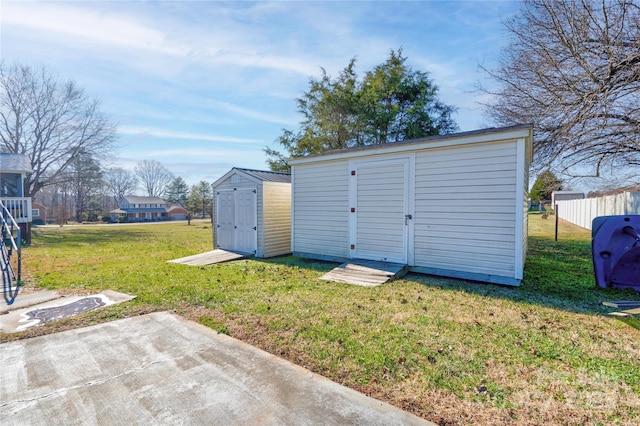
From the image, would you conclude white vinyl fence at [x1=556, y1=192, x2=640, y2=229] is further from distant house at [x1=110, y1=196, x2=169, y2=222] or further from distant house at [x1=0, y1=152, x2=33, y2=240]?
distant house at [x1=110, y1=196, x2=169, y2=222]

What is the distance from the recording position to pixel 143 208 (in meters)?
53.2

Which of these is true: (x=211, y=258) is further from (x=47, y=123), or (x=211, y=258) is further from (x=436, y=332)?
(x=47, y=123)

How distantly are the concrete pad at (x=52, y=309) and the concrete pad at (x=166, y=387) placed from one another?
2.56 ft

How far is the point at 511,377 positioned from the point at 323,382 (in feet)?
5.15

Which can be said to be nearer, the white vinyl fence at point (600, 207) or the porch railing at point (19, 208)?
the white vinyl fence at point (600, 207)

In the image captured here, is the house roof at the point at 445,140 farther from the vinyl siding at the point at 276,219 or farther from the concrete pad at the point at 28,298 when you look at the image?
the concrete pad at the point at 28,298

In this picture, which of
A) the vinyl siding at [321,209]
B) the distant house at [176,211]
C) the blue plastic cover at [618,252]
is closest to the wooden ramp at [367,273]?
the vinyl siding at [321,209]

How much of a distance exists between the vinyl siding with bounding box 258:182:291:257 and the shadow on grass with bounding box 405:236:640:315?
437cm

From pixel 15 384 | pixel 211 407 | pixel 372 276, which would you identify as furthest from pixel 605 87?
pixel 15 384

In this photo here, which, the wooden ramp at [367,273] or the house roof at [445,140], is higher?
the house roof at [445,140]

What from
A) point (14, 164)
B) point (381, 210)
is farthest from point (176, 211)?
point (381, 210)

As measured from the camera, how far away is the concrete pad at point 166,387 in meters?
2.12

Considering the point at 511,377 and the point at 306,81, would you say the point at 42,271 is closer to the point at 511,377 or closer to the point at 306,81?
the point at 511,377

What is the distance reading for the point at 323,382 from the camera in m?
2.53
